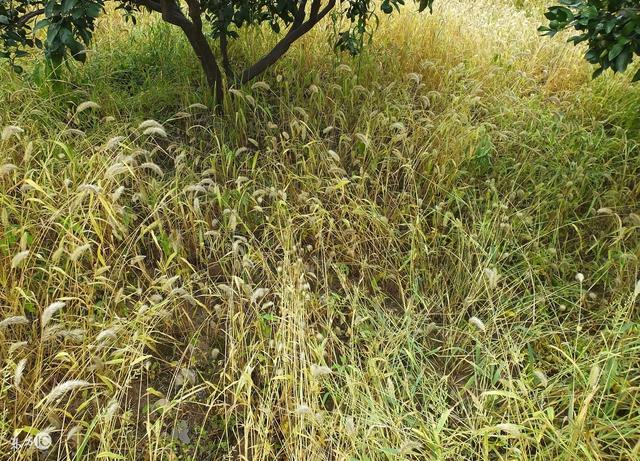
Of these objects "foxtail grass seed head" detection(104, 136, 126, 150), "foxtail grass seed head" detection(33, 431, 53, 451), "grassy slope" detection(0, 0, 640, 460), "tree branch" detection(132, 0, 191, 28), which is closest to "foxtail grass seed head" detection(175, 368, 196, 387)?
A: "grassy slope" detection(0, 0, 640, 460)

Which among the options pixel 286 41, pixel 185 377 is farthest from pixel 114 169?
pixel 286 41

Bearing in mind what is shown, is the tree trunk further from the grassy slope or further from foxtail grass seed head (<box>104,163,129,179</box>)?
foxtail grass seed head (<box>104,163,129,179</box>)

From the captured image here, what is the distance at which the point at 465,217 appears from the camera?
2641mm

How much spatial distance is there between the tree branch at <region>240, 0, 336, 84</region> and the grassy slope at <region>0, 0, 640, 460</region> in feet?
0.48

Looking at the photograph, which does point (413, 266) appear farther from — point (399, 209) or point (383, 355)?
point (383, 355)

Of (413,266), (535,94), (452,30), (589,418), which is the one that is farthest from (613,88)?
(589,418)

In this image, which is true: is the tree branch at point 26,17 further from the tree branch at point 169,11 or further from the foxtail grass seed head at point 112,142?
the foxtail grass seed head at point 112,142

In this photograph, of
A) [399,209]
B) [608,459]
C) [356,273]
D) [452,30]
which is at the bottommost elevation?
[608,459]

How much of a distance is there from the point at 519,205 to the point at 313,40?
2008 millimetres

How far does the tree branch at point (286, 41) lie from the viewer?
3051 millimetres

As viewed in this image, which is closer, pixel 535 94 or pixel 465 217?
pixel 465 217

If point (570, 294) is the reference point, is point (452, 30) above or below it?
above

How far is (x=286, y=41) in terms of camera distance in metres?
3.07

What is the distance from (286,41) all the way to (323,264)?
5.06ft
